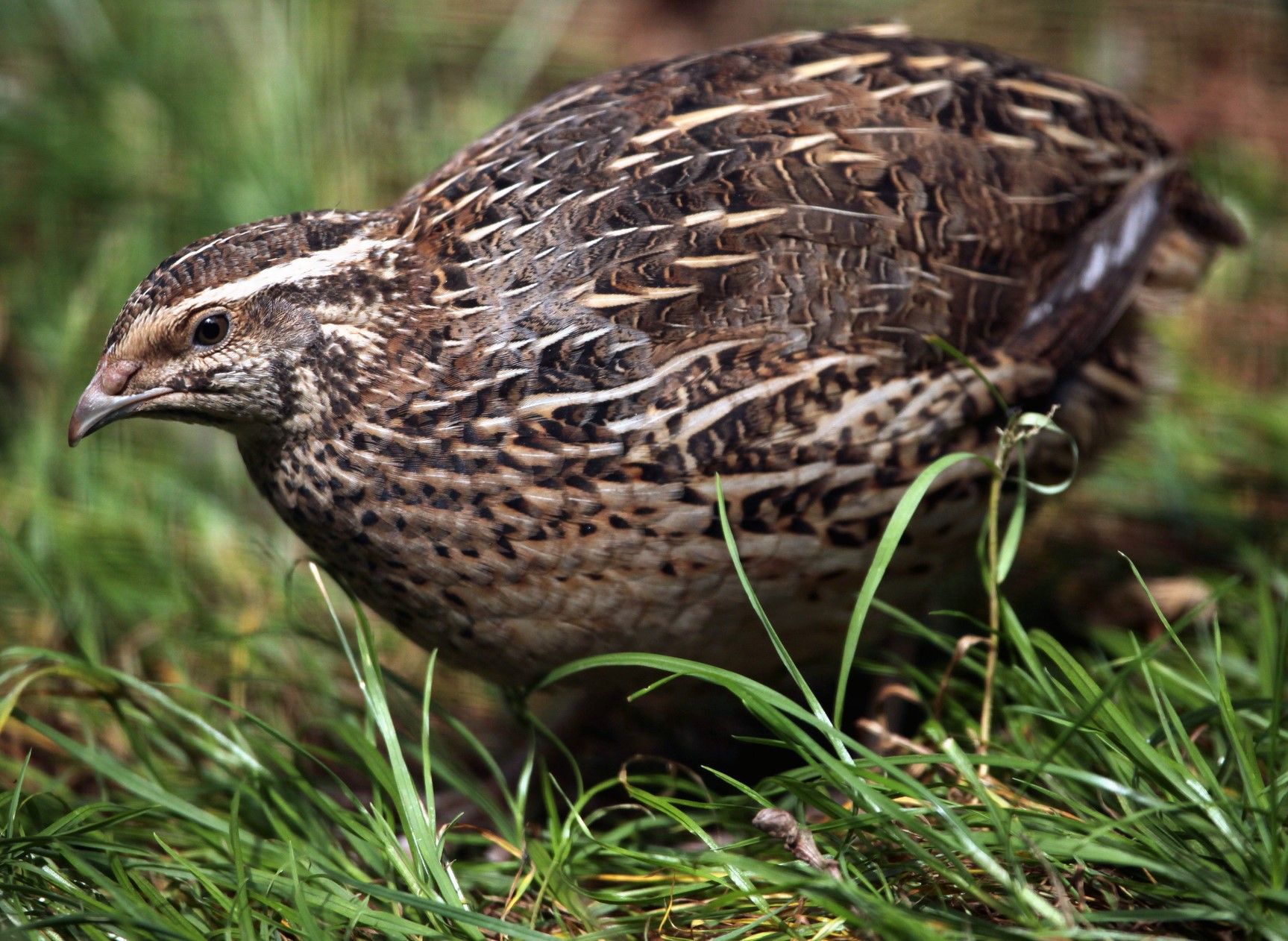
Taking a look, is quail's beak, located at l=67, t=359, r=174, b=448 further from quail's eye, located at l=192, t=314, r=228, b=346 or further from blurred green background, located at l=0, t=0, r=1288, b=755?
blurred green background, located at l=0, t=0, r=1288, b=755

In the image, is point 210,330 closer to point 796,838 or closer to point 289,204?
point 796,838

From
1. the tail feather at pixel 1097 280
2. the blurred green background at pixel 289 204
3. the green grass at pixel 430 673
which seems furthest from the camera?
the blurred green background at pixel 289 204

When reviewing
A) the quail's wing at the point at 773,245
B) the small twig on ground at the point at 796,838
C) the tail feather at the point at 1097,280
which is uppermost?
the quail's wing at the point at 773,245

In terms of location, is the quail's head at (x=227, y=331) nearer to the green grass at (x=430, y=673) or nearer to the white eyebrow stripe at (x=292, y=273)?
the white eyebrow stripe at (x=292, y=273)

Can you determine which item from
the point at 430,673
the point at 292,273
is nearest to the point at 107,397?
the point at 292,273

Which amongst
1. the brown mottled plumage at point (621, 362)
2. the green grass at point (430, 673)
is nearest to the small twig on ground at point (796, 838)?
the green grass at point (430, 673)

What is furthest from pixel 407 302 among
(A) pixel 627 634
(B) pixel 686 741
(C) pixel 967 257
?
(B) pixel 686 741

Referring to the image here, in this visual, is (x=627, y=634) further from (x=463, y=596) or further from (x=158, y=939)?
(x=158, y=939)
